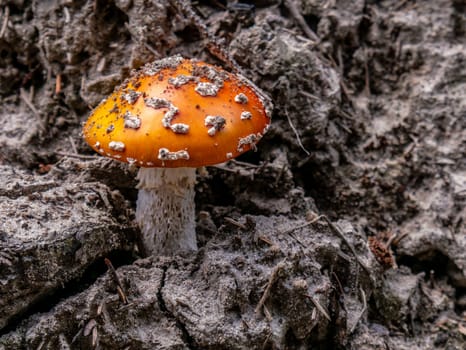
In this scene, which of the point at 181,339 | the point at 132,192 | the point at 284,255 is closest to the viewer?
the point at 181,339

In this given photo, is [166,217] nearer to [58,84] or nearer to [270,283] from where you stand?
[270,283]

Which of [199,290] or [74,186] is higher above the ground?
[74,186]

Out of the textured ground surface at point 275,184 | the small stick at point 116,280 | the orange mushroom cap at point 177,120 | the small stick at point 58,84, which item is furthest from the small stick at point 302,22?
the small stick at point 116,280

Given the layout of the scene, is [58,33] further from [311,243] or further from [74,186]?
[311,243]

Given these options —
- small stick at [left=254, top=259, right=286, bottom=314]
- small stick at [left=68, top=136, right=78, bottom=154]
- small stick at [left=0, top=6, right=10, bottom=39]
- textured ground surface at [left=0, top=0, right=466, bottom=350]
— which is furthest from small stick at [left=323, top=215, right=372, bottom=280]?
small stick at [left=0, top=6, right=10, bottom=39]

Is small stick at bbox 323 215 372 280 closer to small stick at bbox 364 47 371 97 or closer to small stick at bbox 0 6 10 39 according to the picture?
small stick at bbox 364 47 371 97

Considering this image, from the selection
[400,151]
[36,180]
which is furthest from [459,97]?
[36,180]

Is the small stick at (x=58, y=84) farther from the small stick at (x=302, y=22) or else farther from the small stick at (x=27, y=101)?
the small stick at (x=302, y=22)
